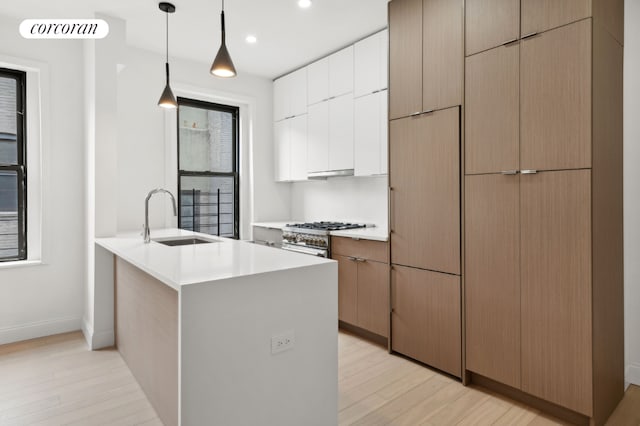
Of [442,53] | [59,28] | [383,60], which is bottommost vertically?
[442,53]

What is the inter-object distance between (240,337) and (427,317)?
1.58 meters

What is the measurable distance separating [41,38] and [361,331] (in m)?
3.87

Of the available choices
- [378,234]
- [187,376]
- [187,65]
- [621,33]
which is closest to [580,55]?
[621,33]

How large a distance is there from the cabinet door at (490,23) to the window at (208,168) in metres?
3.17

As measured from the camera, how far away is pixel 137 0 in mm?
2980

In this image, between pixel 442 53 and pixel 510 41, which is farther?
pixel 442 53

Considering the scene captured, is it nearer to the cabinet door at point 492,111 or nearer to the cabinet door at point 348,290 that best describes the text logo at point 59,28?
the cabinet door at point 348,290

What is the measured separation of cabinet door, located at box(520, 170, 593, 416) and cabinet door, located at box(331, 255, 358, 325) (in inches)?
57.6

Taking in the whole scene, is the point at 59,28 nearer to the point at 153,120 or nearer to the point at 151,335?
the point at 153,120

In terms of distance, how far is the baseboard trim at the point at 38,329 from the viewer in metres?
3.30

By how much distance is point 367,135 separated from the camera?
3.66 metres

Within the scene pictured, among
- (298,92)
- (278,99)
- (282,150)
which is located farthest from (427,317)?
(278,99)

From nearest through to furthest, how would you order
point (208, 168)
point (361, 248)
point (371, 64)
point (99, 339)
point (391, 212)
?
1. point (391, 212)
2. point (99, 339)
3. point (361, 248)
4. point (371, 64)
5. point (208, 168)

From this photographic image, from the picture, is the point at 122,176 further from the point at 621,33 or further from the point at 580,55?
the point at 621,33
